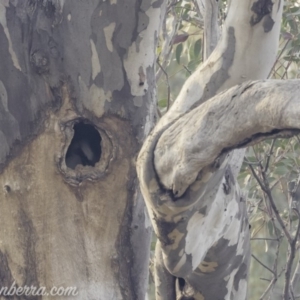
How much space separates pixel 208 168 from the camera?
4.27ft

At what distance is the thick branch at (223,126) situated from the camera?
3.52 ft

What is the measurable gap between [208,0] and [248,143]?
2.06 feet

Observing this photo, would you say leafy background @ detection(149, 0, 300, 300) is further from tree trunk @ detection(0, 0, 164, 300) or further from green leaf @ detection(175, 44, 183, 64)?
tree trunk @ detection(0, 0, 164, 300)

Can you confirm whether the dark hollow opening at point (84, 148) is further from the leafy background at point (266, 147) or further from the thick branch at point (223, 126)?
the leafy background at point (266, 147)

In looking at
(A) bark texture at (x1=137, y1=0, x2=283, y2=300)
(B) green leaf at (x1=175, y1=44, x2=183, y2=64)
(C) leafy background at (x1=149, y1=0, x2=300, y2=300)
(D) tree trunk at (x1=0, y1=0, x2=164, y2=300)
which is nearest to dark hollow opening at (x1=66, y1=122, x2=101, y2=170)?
(D) tree trunk at (x1=0, y1=0, x2=164, y2=300)

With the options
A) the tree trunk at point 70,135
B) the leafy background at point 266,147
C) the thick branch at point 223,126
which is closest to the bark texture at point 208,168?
the thick branch at point 223,126

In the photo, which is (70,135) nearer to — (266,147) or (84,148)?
(84,148)

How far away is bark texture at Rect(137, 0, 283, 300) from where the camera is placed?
1.25m

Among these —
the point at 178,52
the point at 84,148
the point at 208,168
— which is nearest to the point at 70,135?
the point at 84,148

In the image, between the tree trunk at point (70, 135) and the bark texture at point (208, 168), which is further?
the tree trunk at point (70, 135)

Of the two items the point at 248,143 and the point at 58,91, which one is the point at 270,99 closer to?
the point at 248,143

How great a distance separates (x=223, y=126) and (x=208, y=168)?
5.1 inches

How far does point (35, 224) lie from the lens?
63.5 inches

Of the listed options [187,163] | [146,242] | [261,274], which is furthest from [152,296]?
[187,163]
